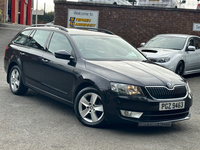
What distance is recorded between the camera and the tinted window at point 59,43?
5.94 m

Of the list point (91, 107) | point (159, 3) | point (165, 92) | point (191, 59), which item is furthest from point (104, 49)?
point (159, 3)

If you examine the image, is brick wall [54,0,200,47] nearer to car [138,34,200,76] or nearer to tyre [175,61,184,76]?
car [138,34,200,76]

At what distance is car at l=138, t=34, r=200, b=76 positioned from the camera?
9.98 m

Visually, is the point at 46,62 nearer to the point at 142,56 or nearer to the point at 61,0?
the point at 142,56

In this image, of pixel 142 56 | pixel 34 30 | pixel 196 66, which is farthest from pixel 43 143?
pixel 196 66

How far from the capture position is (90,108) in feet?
16.8

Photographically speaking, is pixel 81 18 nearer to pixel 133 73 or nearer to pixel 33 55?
pixel 33 55

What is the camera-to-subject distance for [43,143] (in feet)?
14.0

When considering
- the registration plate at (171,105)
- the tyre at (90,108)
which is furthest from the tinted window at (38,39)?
the registration plate at (171,105)

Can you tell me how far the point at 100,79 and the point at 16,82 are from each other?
301cm

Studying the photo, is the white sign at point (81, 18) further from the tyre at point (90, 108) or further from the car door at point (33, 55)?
the tyre at point (90, 108)

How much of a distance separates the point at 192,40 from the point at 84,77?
297 inches

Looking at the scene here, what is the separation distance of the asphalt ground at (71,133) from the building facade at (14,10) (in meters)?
31.6

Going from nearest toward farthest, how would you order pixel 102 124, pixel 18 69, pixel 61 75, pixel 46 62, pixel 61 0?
pixel 102 124 < pixel 61 75 < pixel 46 62 < pixel 18 69 < pixel 61 0
